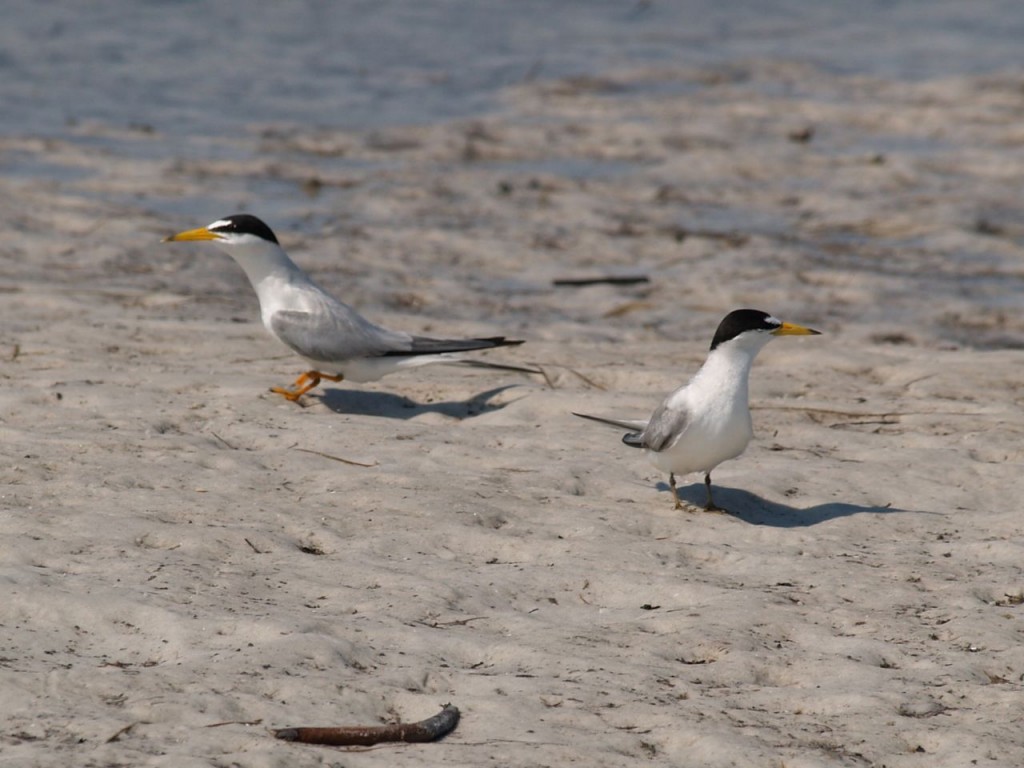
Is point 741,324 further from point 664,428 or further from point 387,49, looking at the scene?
point 387,49

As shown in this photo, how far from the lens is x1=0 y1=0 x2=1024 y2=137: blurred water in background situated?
1573cm

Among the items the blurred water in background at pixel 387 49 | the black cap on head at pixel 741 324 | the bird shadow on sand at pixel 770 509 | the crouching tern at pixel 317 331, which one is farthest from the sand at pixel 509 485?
the blurred water in background at pixel 387 49

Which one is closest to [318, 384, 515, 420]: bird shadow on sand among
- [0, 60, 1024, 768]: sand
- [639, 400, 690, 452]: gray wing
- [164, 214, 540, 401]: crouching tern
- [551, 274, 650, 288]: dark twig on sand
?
[0, 60, 1024, 768]: sand

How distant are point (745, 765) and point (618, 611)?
118cm

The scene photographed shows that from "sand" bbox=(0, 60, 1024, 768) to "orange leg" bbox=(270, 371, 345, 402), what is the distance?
0.09m

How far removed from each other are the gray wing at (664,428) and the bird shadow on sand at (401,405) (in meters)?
1.33

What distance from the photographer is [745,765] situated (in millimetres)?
4008

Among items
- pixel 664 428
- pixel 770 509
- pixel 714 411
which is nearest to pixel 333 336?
pixel 664 428

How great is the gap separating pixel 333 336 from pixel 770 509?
2.62m

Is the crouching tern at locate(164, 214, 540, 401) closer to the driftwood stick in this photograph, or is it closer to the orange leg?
the orange leg

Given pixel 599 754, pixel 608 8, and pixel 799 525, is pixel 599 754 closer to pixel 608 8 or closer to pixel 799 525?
pixel 799 525

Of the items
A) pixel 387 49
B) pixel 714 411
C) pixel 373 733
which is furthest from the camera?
pixel 387 49

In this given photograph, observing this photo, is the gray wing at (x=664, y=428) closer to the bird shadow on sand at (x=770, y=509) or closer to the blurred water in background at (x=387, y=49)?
the bird shadow on sand at (x=770, y=509)

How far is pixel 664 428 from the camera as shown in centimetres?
634
